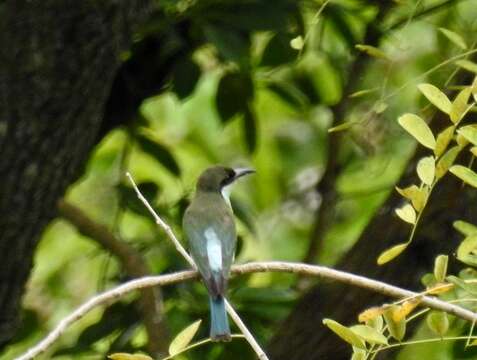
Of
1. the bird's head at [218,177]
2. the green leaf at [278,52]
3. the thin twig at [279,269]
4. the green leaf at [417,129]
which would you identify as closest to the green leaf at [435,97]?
the green leaf at [417,129]

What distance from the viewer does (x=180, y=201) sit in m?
4.24

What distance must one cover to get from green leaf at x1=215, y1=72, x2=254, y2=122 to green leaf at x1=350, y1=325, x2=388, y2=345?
1.83 meters

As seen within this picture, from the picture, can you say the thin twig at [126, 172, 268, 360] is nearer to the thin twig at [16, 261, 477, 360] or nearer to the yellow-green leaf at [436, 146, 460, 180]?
the thin twig at [16, 261, 477, 360]

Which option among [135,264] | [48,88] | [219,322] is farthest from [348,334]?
[135,264]

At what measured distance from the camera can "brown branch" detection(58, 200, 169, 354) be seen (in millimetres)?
3869

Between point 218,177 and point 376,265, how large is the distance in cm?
76

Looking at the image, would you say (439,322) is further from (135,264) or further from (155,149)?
(155,149)

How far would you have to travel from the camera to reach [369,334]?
240 centimetres

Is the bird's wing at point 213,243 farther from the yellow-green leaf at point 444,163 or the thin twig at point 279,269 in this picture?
the yellow-green leaf at point 444,163

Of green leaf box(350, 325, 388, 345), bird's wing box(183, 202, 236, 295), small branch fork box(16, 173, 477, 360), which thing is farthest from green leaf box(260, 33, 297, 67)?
green leaf box(350, 325, 388, 345)

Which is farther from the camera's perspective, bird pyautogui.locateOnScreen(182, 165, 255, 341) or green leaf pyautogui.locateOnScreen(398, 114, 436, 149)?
bird pyautogui.locateOnScreen(182, 165, 255, 341)

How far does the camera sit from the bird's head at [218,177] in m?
4.30

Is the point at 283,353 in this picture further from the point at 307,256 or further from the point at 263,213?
the point at 263,213

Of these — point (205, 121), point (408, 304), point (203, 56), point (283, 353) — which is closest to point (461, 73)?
point (283, 353)
